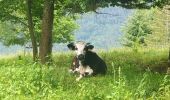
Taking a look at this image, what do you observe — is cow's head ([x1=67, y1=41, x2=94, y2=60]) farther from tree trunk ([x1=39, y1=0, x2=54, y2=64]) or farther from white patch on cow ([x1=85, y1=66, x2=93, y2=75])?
tree trunk ([x1=39, y1=0, x2=54, y2=64])

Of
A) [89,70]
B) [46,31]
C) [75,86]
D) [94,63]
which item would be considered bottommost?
[89,70]

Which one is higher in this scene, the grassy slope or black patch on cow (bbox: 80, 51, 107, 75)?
the grassy slope

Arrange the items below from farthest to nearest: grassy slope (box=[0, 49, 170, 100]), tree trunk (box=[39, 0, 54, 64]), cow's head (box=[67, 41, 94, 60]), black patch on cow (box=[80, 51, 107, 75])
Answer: tree trunk (box=[39, 0, 54, 64]) → black patch on cow (box=[80, 51, 107, 75]) → cow's head (box=[67, 41, 94, 60]) → grassy slope (box=[0, 49, 170, 100])

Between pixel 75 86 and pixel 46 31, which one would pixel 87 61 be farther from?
pixel 46 31

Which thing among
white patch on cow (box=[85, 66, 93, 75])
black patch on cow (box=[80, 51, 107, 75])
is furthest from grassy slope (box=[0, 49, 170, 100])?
white patch on cow (box=[85, 66, 93, 75])

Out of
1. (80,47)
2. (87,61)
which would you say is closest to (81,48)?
(80,47)

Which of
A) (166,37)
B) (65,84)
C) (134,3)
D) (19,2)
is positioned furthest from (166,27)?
(65,84)

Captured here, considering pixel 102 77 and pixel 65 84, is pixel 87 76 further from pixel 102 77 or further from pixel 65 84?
pixel 65 84

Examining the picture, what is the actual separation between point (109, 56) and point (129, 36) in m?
64.5

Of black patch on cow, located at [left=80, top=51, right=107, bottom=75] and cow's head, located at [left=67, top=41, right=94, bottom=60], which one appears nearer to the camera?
cow's head, located at [left=67, top=41, right=94, bottom=60]

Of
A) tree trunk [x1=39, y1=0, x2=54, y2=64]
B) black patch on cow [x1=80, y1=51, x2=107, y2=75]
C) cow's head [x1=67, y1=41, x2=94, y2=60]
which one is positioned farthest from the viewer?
tree trunk [x1=39, y1=0, x2=54, y2=64]

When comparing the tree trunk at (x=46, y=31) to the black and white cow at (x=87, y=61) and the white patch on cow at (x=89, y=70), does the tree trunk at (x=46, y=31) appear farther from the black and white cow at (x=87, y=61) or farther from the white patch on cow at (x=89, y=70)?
the white patch on cow at (x=89, y=70)

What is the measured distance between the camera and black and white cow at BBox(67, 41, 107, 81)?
2172 cm

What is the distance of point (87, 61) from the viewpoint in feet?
72.7
